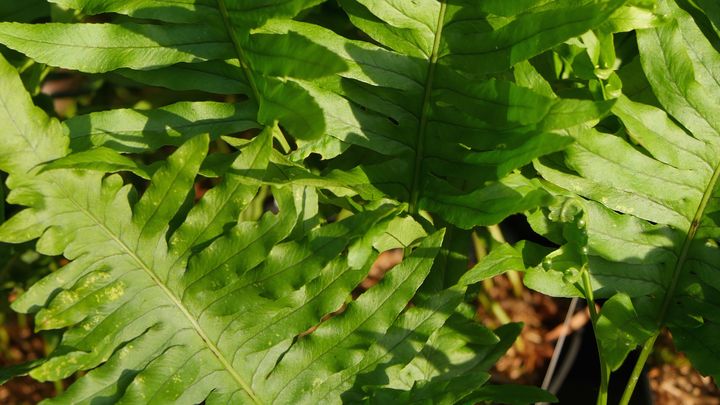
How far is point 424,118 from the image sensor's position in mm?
1035

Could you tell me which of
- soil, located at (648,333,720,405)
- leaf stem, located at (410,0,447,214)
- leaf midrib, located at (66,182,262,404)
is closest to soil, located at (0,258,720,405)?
soil, located at (648,333,720,405)

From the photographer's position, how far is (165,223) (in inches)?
37.8

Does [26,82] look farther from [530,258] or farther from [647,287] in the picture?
[647,287]

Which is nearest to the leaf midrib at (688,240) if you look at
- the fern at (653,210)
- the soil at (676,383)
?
the fern at (653,210)

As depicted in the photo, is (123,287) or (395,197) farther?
(395,197)

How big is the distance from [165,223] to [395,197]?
0.30 meters

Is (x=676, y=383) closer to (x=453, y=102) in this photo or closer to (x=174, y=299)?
(x=453, y=102)

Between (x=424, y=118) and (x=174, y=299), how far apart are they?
→ 37 centimetres

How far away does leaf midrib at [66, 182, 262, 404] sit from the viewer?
3.12ft

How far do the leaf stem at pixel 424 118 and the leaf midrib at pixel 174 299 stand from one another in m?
0.31

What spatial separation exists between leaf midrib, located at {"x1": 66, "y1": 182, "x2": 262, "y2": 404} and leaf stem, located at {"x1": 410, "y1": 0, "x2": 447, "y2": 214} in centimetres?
31

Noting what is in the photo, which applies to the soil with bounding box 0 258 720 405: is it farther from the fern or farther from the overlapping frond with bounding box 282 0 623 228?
the overlapping frond with bounding box 282 0 623 228

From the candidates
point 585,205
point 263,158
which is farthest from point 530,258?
point 263,158

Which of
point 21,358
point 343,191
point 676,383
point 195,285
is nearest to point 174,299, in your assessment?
point 195,285
